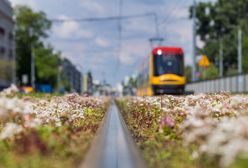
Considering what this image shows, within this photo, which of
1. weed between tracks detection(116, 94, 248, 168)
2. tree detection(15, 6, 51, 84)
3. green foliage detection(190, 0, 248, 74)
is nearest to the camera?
weed between tracks detection(116, 94, 248, 168)

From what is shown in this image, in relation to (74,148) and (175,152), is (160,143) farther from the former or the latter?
(74,148)

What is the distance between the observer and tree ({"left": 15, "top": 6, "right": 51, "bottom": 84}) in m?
138

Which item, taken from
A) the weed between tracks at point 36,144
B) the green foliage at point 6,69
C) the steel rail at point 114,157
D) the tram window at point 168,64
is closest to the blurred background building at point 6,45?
the green foliage at point 6,69

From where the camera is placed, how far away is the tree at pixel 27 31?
454 ft

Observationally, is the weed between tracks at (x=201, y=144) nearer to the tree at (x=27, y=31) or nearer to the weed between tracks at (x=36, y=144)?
the weed between tracks at (x=36, y=144)

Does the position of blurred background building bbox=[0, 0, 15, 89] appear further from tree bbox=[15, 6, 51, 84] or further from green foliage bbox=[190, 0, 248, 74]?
green foliage bbox=[190, 0, 248, 74]

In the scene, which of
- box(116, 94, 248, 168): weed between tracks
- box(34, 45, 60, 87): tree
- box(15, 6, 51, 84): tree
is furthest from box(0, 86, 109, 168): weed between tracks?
box(34, 45, 60, 87): tree

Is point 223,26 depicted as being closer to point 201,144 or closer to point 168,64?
point 168,64

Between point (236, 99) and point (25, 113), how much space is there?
2568mm

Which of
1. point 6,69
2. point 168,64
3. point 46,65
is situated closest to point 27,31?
point 46,65

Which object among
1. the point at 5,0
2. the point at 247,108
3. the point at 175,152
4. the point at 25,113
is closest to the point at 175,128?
the point at 175,152

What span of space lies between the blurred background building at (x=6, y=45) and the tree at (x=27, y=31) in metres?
5.55

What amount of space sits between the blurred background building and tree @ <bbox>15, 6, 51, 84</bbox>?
18.2 ft

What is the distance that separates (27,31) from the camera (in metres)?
139
